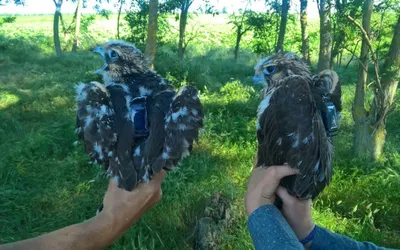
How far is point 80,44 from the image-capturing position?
22.6m

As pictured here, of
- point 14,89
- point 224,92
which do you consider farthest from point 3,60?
point 224,92

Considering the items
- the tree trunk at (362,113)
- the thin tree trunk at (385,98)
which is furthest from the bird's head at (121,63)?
the thin tree trunk at (385,98)

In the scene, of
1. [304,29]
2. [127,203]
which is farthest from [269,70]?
[304,29]

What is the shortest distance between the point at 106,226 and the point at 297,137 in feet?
3.60

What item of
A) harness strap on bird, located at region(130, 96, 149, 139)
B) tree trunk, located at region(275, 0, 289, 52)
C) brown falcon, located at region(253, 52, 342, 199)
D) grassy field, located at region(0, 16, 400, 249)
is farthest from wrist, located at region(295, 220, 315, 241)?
tree trunk, located at region(275, 0, 289, 52)

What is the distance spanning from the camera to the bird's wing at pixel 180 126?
2.55 metres

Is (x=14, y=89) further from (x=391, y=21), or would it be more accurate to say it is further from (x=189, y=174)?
(x=391, y=21)

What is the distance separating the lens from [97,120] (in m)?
2.58

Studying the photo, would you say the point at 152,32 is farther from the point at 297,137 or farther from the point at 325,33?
the point at 297,137

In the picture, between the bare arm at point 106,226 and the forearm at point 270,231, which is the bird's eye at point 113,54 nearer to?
the bare arm at point 106,226

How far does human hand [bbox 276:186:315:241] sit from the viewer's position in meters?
1.94

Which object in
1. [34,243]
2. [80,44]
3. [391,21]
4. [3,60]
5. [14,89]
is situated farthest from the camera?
[80,44]

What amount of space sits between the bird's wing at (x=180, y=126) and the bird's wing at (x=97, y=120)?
0.35 m

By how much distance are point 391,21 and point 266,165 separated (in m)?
5.49
